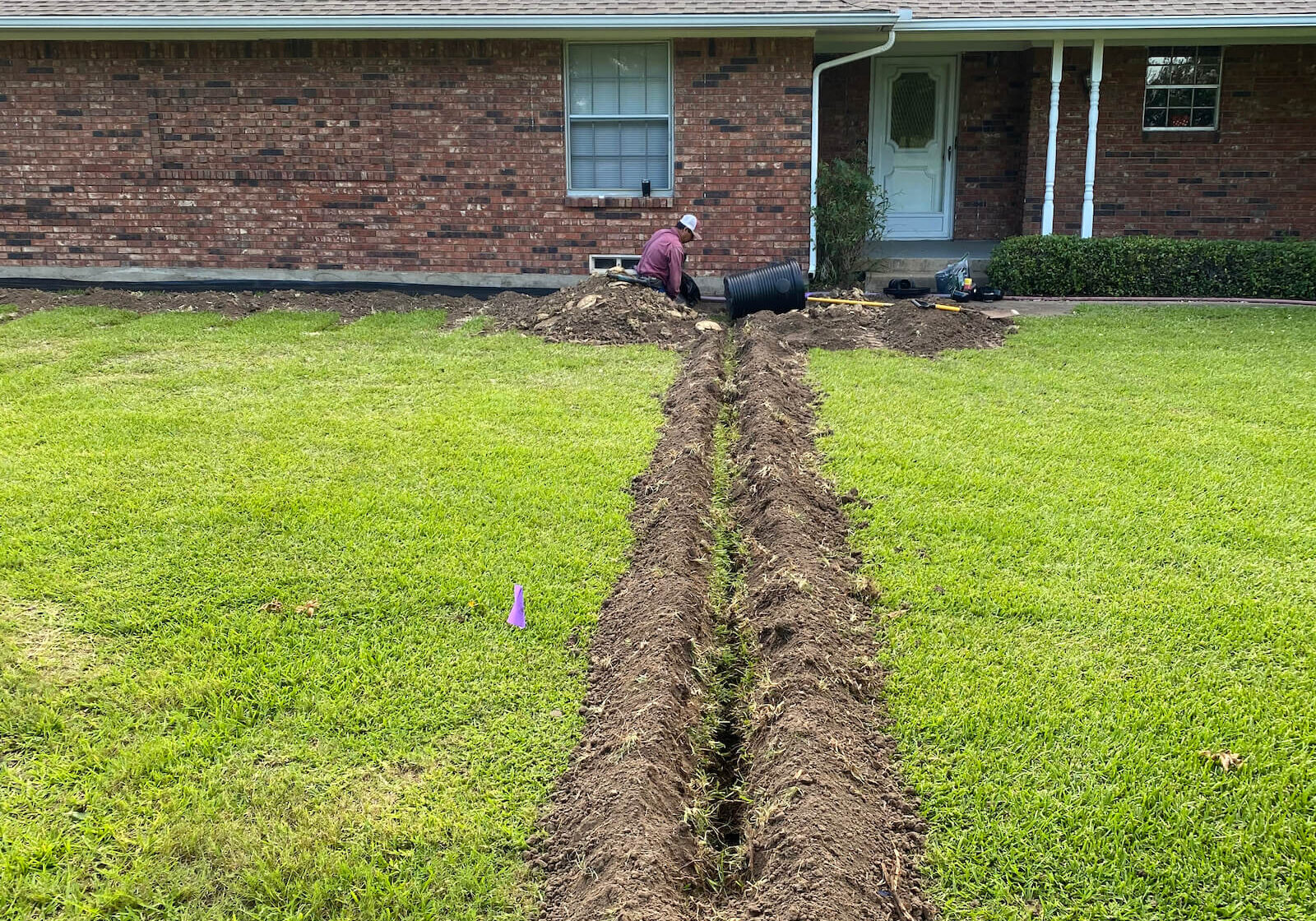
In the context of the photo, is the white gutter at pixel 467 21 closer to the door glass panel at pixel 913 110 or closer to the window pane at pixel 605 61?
the window pane at pixel 605 61

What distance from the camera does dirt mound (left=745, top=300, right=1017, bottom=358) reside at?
9.22 metres

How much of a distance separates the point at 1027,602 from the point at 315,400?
16.2 feet

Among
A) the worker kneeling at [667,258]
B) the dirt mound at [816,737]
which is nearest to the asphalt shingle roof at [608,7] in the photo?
the worker kneeling at [667,258]

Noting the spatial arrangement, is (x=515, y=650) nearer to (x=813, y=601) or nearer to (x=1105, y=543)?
(x=813, y=601)

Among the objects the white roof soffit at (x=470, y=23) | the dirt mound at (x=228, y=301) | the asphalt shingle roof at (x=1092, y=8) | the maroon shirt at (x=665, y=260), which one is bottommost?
the dirt mound at (x=228, y=301)

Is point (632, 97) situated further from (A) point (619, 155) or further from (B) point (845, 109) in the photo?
(B) point (845, 109)

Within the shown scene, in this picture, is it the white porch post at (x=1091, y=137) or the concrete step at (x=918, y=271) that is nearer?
the white porch post at (x=1091, y=137)

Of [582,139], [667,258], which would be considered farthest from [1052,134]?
[582,139]

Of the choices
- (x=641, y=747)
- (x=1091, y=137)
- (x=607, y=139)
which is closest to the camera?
(x=641, y=747)

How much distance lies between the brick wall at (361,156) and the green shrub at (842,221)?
0.38m

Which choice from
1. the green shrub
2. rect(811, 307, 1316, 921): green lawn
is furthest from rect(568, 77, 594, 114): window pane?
rect(811, 307, 1316, 921): green lawn

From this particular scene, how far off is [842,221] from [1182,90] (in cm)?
529

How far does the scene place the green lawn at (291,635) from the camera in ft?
9.30

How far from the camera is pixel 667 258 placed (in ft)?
34.5
